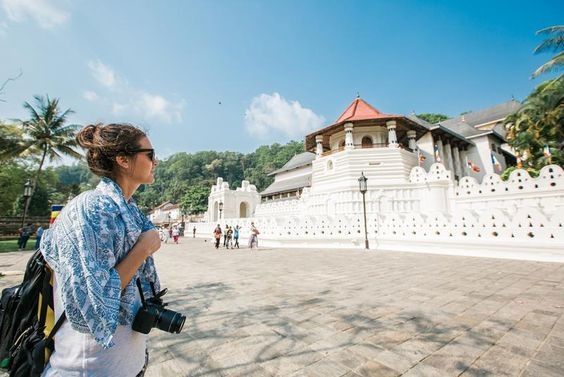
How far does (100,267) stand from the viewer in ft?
3.12

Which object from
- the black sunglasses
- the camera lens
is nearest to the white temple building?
the camera lens

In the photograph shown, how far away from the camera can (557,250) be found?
7281mm

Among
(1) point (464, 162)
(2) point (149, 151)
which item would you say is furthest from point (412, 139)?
(2) point (149, 151)

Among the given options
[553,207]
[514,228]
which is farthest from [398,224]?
[553,207]

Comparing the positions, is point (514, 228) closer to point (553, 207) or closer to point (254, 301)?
point (553, 207)

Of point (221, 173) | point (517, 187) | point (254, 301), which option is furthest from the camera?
point (221, 173)

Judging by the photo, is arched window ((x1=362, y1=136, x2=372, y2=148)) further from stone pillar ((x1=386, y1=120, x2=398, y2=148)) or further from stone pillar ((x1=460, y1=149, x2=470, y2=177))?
stone pillar ((x1=460, y1=149, x2=470, y2=177))

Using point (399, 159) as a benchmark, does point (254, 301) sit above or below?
below

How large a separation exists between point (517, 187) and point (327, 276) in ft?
42.4

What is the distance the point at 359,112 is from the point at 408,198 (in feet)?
30.4

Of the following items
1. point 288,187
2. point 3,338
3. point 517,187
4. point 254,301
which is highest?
point 288,187

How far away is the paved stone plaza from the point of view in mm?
2277

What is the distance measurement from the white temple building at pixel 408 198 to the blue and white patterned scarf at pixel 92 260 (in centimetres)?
1063

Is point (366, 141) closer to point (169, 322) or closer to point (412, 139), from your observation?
point (412, 139)
